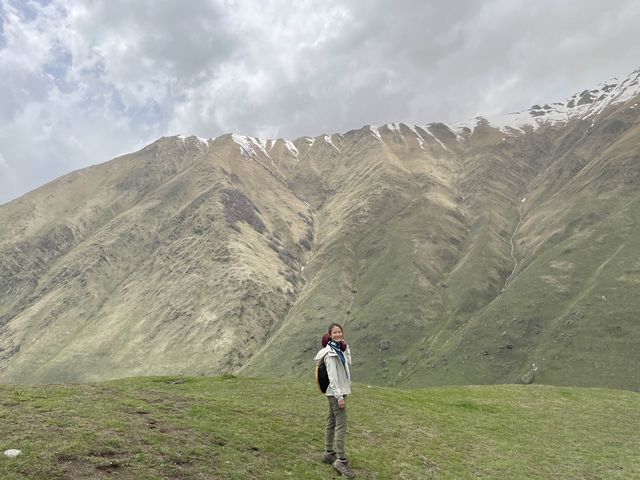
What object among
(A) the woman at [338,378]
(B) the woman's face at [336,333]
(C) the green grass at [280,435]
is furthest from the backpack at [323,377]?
(C) the green grass at [280,435]

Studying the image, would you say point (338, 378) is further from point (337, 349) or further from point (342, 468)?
point (342, 468)

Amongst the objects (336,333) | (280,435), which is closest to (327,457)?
(280,435)

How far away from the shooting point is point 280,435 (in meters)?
22.0

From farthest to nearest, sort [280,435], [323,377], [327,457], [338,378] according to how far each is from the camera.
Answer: [280,435] < [327,457] < [323,377] < [338,378]

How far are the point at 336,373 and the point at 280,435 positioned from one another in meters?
6.04

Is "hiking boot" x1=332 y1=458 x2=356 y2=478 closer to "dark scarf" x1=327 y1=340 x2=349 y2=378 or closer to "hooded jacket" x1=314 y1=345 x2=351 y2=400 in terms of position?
"hooded jacket" x1=314 y1=345 x2=351 y2=400

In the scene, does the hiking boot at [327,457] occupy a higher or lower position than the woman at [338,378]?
lower

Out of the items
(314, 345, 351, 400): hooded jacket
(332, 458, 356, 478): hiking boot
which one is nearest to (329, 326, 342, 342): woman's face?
(314, 345, 351, 400): hooded jacket

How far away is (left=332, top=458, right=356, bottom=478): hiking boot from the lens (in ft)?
58.4

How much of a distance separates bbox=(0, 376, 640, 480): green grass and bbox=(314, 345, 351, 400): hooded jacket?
118 inches

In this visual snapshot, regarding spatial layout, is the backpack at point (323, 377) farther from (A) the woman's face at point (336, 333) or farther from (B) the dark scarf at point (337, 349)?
(A) the woman's face at point (336, 333)

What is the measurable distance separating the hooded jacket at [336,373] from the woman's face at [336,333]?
1.31 feet

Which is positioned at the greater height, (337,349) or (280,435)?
(337,349)

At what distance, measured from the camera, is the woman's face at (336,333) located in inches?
712
